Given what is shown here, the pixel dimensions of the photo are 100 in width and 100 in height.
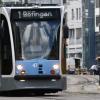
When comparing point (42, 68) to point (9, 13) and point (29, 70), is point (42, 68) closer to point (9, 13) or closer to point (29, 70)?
point (29, 70)

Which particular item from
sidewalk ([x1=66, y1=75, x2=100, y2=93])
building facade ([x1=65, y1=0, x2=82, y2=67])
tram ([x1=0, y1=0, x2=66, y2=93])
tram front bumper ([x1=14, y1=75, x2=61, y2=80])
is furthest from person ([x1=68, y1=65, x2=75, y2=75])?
tram front bumper ([x1=14, y1=75, x2=61, y2=80])

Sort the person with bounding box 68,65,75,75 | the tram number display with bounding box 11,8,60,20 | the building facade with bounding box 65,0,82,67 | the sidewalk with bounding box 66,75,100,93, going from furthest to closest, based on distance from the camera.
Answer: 1. the building facade with bounding box 65,0,82,67
2. the person with bounding box 68,65,75,75
3. the sidewalk with bounding box 66,75,100,93
4. the tram number display with bounding box 11,8,60,20

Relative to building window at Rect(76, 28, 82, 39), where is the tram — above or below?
above

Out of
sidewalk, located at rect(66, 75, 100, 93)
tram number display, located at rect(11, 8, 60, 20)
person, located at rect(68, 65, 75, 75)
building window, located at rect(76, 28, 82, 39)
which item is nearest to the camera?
tram number display, located at rect(11, 8, 60, 20)

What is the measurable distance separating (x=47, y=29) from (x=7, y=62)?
2190 millimetres

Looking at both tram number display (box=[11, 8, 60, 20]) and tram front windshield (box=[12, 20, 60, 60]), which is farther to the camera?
tram number display (box=[11, 8, 60, 20])

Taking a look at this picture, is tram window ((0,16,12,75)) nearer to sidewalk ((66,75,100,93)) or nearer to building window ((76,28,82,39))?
sidewalk ((66,75,100,93))

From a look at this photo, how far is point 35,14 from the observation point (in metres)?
27.1

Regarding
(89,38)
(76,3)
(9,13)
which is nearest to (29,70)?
(9,13)

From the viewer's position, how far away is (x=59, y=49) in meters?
26.8

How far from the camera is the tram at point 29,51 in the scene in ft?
86.7

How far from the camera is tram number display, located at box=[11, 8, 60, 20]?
26.8m

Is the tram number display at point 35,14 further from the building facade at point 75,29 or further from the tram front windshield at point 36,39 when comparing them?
the building facade at point 75,29

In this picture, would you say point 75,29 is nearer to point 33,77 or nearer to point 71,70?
point 71,70
